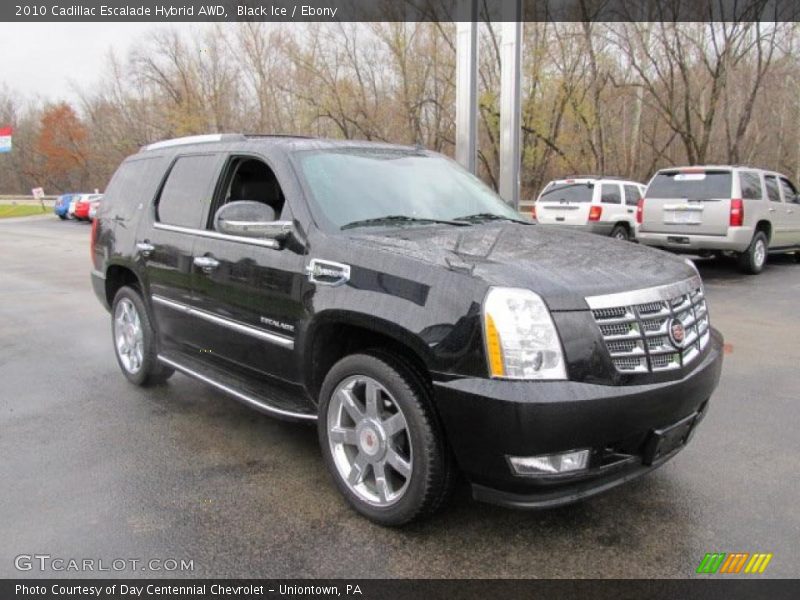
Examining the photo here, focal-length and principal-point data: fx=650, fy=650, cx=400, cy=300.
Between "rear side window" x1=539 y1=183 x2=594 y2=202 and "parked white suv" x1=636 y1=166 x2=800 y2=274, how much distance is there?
2.57 metres

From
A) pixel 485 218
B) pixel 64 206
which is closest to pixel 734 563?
pixel 485 218

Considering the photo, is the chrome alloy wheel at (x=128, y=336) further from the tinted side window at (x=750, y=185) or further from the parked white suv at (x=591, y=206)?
the parked white suv at (x=591, y=206)

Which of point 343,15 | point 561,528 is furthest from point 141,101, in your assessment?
point 561,528

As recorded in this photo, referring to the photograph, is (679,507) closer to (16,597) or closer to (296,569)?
(296,569)

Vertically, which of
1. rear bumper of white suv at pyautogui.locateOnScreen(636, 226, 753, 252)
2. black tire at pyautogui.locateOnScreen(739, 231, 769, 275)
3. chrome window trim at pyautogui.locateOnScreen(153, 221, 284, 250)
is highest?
chrome window trim at pyautogui.locateOnScreen(153, 221, 284, 250)

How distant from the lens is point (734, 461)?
12.3 feet

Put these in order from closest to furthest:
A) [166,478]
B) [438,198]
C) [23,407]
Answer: [166,478] < [438,198] < [23,407]

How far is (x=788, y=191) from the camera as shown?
12.5 meters

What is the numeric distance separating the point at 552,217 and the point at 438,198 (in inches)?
430

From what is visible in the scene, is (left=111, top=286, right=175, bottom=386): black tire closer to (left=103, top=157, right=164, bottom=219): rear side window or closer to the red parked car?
(left=103, top=157, right=164, bottom=219): rear side window

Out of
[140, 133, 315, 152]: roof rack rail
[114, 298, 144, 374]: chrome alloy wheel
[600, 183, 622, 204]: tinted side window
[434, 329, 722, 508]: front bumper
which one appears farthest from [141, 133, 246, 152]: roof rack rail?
[600, 183, 622, 204]: tinted side window

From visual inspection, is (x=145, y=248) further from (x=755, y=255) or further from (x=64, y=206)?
(x=64, y=206)

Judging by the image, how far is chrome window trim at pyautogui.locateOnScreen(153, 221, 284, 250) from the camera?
11.6 feet
